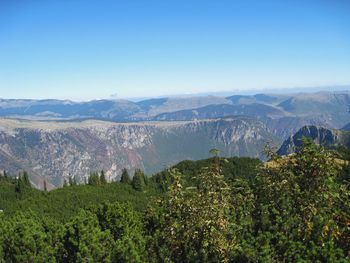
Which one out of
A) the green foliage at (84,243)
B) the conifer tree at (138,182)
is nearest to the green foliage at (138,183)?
the conifer tree at (138,182)

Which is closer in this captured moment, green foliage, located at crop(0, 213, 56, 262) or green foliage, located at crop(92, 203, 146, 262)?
green foliage, located at crop(0, 213, 56, 262)

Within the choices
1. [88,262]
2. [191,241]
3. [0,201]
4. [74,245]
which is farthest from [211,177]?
[0,201]

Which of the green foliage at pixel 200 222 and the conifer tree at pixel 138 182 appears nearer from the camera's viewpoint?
the green foliage at pixel 200 222

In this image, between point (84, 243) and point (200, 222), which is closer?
point (200, 222)

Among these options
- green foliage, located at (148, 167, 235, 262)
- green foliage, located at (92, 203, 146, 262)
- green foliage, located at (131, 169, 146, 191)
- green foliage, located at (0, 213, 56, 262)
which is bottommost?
green foliage, located at (131, 169, 146, 191)

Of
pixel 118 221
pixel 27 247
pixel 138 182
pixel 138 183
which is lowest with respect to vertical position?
pixel 138 183

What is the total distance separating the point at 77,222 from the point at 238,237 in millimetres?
14153

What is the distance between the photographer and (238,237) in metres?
28.7

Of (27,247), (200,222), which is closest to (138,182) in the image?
(27,247)

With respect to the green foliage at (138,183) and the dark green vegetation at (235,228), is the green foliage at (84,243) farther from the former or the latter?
the green foliage at (138,183)

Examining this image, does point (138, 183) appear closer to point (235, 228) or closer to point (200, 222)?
point (235, 228)

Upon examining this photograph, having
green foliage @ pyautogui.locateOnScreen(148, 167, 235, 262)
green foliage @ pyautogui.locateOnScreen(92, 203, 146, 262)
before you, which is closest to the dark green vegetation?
green foliage @ pyautogui.locateOnScreen(148, 167, 235, 262)

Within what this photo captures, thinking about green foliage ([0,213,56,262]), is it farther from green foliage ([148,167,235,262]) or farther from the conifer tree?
the conifer tree

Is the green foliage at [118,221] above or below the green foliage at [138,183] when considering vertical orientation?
above
